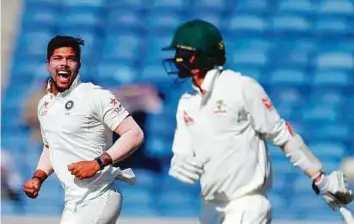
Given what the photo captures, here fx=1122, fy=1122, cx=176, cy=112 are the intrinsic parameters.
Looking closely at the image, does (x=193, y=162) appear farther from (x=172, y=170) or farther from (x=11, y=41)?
(x=11, y=41)

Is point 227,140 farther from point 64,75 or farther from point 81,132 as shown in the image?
point 64,75

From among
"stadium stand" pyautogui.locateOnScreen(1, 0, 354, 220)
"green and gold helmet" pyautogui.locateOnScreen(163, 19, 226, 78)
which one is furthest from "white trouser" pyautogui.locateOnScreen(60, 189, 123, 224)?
"stadium stand" pyautogui.locateOnScreen(1, 0, 354, 220)

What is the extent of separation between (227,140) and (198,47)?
43cm

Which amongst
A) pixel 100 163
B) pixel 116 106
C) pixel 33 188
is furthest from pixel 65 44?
pixel 33 188

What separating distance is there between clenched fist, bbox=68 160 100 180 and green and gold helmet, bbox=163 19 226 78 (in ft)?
2.32

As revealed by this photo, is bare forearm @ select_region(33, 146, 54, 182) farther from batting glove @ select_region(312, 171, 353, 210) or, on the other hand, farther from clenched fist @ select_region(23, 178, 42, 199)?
batting glove @ select_region(312, 171, 353, 210)

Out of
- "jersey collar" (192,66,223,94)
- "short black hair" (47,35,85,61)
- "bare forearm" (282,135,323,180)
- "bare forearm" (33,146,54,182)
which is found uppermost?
"jersey collar" (192,66,223,94)

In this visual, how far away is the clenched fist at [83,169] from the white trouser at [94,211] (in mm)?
267

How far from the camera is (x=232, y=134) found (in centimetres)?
495

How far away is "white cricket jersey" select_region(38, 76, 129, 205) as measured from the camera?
5.60 meters

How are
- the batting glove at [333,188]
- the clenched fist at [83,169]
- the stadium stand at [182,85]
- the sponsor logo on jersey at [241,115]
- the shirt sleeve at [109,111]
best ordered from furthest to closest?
1. the stadium stand at [182,85]
2. the shirt sleeve at [109,111]
3. the clenched fist at [83,169]
4. the sponsor logo on jersey at [241,115]
5. the batting glove at [333,188]

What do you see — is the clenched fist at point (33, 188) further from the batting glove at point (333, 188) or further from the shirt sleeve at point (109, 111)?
the batting glove at point (333, 188)

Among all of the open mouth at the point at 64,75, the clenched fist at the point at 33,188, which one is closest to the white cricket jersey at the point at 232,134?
the open mouth at the point at 64,75

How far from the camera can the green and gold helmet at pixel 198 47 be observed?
500 centimetres
